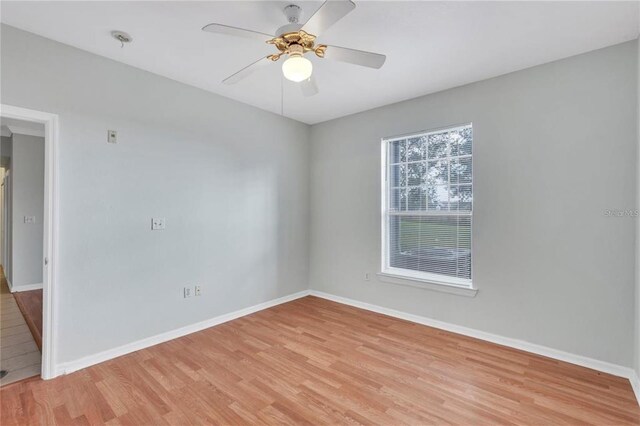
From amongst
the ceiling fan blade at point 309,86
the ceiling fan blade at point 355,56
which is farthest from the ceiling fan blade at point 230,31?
the ceiling fan blade at point 309,86

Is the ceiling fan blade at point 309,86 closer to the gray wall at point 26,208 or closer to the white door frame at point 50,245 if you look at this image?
the white door frame at point 50,245

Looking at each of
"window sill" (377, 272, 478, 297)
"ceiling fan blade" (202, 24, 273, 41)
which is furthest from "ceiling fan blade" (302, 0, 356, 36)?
"window sill" (377, 272, 478, 297)

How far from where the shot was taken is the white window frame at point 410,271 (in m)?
3.25

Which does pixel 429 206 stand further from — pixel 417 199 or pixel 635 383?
pixel 635 383

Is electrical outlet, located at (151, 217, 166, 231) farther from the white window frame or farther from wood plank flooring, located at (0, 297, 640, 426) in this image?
the white window frame

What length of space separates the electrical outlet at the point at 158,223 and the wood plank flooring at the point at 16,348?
1.43m

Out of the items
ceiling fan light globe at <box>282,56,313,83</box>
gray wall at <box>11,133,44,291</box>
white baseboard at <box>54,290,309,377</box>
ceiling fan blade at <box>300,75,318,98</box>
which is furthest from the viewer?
gray wall at <box>11,133,44,291</box>

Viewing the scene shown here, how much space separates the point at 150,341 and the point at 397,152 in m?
3.51

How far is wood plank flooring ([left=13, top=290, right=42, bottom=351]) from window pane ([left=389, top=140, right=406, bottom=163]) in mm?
4300

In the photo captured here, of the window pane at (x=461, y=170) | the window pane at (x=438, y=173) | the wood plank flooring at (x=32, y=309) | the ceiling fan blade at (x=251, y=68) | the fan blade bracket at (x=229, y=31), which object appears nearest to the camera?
the fan blade bracket at (x=229, y=31)

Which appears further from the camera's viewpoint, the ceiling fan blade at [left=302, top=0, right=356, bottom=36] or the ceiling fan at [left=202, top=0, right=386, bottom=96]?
the ceiling fan at [left=202, top=0, right=386, bottom=96]

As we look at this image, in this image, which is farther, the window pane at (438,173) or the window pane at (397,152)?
the window pane at (397,152)

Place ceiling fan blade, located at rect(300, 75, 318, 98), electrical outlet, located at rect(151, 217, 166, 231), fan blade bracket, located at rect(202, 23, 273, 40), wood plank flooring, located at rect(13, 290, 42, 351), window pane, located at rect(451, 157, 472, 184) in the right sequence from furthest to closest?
window pane, located at rect(451, 157, 472, 184) < wood plank flooring, located at rect(13, 290, 42, 351) < electrical outlet, located at rect(151, 217, 166, 231) < ceiling fan blade, located at rect(300, 75, 318, 98) < fan blade bracket, located at rect(202, 23, 273, 40)

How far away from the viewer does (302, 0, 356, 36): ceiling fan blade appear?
4.80 ft
